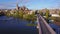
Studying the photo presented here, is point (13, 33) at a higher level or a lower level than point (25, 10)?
lower

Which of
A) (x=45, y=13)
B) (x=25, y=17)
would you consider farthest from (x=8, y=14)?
(x=45, y=13)

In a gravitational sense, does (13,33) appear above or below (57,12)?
below

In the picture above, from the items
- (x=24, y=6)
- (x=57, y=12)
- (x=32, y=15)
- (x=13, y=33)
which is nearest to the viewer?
(x=13, y=33)

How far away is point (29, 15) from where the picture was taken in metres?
12.6

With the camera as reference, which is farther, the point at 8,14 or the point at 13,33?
the point at 8,14

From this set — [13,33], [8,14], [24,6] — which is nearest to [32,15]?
[24,6]

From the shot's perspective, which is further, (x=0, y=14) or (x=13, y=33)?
(x=0, y=14)

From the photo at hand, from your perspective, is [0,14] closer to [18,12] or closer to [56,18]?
[18,12]

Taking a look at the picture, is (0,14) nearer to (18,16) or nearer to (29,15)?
(18,16)

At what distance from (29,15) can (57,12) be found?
7.99ft

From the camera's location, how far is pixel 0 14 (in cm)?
1294

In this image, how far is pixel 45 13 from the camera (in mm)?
12336

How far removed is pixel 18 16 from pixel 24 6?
1060 mm

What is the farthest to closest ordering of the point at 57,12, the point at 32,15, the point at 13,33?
the point at 32,15 < the point at 57,12 < the point at 13,33
